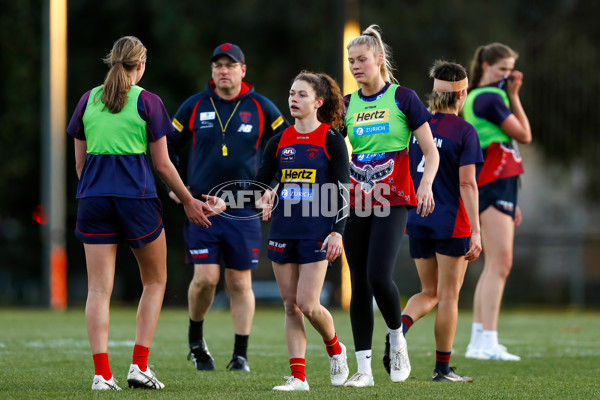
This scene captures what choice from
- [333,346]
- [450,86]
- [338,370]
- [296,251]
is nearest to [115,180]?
[296,251]

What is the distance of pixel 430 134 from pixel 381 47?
2.15 ft

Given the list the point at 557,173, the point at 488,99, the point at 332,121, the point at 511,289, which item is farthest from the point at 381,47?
the point at 557,173

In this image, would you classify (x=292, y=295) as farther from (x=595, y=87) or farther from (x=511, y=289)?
(x=595, y=87)

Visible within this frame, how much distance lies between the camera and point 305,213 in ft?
19.5

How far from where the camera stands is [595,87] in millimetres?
24656

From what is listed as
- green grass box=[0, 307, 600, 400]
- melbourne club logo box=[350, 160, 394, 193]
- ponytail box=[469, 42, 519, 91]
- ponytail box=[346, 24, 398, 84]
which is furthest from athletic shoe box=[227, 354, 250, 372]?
ponytail box=[469, 42, 519, 91]

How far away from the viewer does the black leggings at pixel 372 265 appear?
19.8ft

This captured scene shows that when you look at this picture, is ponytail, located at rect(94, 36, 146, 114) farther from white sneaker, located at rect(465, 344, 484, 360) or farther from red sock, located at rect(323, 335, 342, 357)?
white sneaker, located at rect(465, 344, 484, 360)

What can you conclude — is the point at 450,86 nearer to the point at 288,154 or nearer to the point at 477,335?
the point at 288,154

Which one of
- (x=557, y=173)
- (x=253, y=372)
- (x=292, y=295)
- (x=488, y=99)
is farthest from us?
(x=557, y=173)

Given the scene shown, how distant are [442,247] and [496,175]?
85.8 inches

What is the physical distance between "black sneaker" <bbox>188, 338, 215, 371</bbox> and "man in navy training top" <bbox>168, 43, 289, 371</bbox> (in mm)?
87

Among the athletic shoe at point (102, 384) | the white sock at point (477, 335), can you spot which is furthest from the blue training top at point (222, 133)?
the white sock at point (477, 335)

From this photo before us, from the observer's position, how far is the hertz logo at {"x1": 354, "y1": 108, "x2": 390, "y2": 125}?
6.14m
